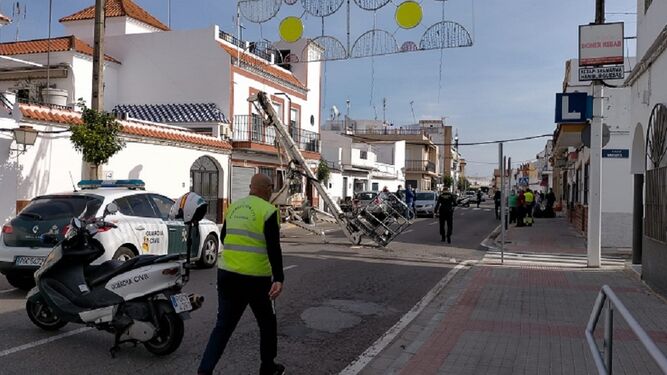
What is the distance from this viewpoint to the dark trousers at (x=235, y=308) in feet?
15.6

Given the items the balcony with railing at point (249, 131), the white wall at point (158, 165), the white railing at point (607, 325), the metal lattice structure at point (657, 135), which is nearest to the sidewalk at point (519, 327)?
the white railing at point (607, 325)

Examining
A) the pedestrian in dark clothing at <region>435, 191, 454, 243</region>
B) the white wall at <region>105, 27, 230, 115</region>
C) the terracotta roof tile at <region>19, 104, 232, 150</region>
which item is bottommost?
the pedestrian in dark clothing at <region>435, 191, 454, 243</region>

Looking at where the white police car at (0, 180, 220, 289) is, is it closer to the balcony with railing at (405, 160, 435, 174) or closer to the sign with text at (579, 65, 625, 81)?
the sign with text at (579, 65, 625, 81)

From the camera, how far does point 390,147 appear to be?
62.8m

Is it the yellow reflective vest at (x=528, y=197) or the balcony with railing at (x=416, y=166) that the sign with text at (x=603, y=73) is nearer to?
the yellow reflective vest at (x=528, y=197)

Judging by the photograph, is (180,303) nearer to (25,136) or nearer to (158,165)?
(25,136)

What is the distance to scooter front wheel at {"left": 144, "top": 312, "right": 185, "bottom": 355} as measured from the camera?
5785 millimetres

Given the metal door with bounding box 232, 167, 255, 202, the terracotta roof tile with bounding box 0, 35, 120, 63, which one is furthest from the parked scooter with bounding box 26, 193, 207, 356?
the terracotta roof tile with bounding box 0, 35, 120, 63

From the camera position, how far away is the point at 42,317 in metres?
6.58

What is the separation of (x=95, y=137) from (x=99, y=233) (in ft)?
24.2

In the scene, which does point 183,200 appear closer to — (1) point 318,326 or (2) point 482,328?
(1) point 318,326

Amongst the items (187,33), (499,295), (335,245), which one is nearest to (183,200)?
(499,295)

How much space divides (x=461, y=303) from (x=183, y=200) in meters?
4.68

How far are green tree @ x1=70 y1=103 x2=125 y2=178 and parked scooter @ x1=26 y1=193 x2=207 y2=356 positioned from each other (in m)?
9.61
